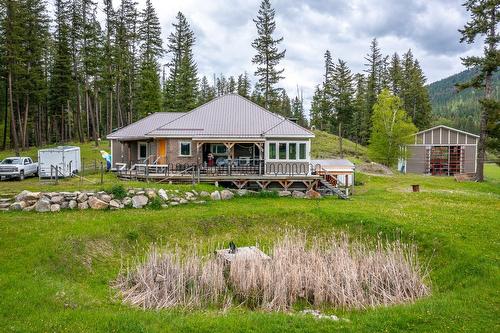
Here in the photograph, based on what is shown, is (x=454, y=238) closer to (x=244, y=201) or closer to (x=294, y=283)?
(x=294, y=283)

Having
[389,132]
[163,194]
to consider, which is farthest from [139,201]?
[389,132]

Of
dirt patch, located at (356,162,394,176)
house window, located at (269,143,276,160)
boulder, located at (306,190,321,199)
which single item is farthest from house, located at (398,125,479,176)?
boulder, located at (306,190,321,199)

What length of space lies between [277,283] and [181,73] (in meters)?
41.7

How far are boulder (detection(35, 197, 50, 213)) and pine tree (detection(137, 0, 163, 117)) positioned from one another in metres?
32.6

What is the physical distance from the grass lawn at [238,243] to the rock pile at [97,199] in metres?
0.70

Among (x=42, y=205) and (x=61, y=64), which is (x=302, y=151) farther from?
(x=61, y=64)

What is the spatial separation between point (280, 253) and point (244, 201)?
9.85 m

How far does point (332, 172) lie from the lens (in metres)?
26.9

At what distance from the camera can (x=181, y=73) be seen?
47.8m

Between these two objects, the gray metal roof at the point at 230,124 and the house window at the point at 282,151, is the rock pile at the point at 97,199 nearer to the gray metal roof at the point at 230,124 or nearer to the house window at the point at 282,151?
the gray metal roof at the point at 230,124

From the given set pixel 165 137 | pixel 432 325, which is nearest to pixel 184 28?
pixel 165 137

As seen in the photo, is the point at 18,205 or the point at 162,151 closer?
the point at 18,205

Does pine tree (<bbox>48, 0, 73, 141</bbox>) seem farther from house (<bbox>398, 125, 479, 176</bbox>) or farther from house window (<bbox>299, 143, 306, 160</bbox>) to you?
house (<bbox>398, 125, 479, 176</bbox>)

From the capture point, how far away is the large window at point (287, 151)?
83.3 feet
